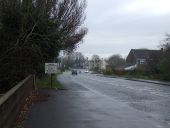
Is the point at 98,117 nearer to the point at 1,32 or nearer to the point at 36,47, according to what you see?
the point at 36,47

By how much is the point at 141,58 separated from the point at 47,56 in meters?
114

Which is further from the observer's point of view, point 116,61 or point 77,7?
point 116,61

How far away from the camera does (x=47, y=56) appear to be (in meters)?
31.6

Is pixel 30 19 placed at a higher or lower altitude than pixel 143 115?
higher

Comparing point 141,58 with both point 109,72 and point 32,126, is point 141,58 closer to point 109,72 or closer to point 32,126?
point 109,72

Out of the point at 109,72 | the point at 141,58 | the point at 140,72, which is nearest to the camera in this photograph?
the point at 140,72

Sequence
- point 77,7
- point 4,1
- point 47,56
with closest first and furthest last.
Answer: point 4,1, point 47,56, point 77,7

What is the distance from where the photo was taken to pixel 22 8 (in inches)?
1040

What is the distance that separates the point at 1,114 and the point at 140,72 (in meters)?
82.7

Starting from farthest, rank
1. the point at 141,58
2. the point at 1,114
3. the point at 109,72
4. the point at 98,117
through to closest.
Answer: the point at 141,58 → the point at 109,72 → the point at 98,117 → the point at 1,114

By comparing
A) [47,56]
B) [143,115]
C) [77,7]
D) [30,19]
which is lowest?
[143,115]

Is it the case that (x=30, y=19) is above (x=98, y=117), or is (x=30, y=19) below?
above

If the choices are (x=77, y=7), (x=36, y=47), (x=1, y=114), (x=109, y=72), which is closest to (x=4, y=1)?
(x=36, y=47)

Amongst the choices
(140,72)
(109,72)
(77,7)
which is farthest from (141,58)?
(77,7)
